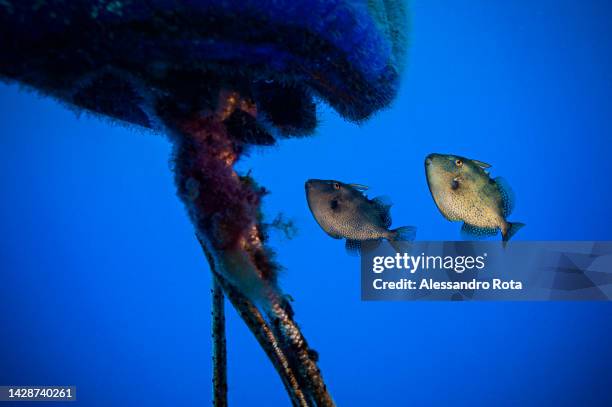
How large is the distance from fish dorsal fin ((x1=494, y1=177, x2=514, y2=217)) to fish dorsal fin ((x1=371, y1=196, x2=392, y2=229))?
72 centimetres

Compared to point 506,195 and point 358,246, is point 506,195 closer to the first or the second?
point 506,195

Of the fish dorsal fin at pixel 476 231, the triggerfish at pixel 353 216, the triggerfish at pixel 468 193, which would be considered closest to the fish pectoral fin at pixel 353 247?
the triggerfish at pixel 353 216

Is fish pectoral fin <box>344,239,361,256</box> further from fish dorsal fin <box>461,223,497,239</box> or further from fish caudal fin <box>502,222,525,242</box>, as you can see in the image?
fish caudal fin <box>502,222,525,242</box>

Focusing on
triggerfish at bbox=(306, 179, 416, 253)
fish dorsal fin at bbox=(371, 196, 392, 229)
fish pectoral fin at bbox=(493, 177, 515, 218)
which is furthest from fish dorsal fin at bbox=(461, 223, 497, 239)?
fish dorsal fin at bbox=(371, 196, 392, 229)

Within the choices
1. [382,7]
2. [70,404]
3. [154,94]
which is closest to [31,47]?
[154,94]

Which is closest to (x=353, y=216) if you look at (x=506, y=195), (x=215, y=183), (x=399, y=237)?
(x=399, y=237)

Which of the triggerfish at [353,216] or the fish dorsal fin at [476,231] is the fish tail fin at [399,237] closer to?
the triggerfish at [353,216]

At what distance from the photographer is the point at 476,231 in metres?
2.53

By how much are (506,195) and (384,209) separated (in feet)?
2.64

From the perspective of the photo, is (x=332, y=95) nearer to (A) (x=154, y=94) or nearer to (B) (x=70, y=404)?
(A) (x=154, y=94)

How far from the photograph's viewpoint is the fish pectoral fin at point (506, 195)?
8.19 feet

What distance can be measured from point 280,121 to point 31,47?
0.77 meters

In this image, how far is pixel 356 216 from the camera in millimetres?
2377

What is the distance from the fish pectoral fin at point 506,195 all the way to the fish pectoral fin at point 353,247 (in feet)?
3.13
